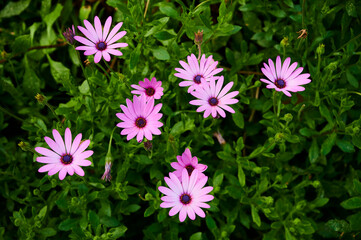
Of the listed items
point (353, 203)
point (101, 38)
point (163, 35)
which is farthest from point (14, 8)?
point (353, 203)

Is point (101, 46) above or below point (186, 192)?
above

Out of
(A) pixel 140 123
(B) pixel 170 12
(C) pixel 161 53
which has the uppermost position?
(B) pixel 170 12

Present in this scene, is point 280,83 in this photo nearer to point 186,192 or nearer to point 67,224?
point 186,192

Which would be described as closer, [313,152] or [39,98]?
[39,98]

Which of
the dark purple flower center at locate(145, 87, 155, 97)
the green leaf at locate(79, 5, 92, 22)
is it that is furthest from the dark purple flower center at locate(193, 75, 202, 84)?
the green leaf at locate(79, 5, 92, 22)

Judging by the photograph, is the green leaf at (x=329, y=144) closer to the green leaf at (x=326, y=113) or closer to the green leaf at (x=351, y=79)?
the green leaf at (x=326, y=113)

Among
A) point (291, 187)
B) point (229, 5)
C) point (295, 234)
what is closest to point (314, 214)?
point (291, 187)
